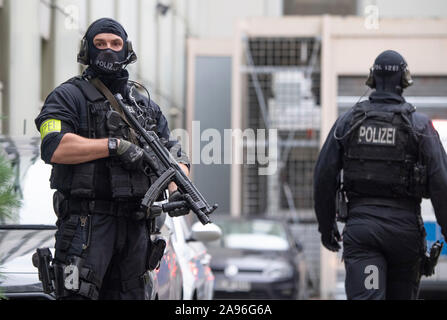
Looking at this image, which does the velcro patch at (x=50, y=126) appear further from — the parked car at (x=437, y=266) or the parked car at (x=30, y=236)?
the parked car at (x=437, y=266)

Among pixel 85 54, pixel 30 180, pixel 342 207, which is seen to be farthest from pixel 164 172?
pixel 30 180

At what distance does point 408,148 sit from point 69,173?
2.09 meters

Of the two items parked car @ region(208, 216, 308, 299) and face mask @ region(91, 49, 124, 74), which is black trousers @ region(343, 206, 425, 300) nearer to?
face mask @ region(91, 49, 124, 74)

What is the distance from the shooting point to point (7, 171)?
4.98 m

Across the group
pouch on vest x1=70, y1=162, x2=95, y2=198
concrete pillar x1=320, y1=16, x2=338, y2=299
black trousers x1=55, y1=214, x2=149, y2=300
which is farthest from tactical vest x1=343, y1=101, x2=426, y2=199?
concrete pillar x1=320, y1=16, x2=338, y2=299

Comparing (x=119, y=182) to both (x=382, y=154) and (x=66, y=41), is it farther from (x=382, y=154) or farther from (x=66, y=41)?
(x=66, y=41)

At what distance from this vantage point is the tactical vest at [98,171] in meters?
5.45

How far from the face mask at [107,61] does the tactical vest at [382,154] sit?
1.60 meters

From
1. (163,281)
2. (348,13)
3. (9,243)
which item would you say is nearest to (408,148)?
(163,281)

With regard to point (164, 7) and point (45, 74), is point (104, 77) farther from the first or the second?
point (164, 7)

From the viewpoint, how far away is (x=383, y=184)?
6.42m

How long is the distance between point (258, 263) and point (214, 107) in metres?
12.2

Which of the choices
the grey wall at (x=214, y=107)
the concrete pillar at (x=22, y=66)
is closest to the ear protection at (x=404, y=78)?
the concrete pillar at (x=22, y=66)

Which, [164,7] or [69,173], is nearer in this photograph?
[69,173]
